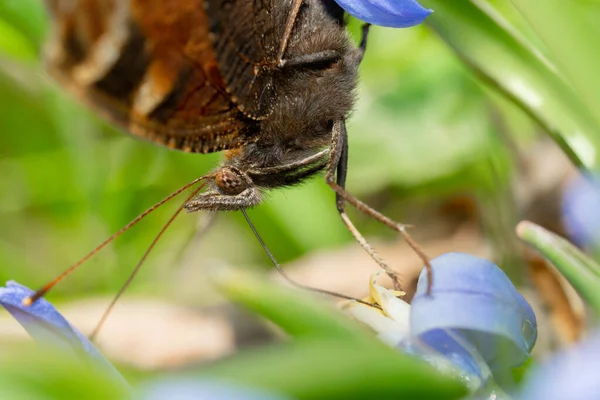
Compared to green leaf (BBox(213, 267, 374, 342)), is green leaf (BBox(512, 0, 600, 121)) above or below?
above

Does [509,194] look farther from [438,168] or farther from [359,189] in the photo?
[359,189]

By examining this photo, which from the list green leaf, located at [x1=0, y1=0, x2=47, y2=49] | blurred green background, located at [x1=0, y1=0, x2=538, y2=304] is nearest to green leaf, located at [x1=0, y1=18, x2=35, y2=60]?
blurred green background, located at [x1=0, y1=0, x2=538, y2=304]

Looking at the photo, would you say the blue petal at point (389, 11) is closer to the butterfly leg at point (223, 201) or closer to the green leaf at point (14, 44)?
the butterfly leg at point (223, 201)

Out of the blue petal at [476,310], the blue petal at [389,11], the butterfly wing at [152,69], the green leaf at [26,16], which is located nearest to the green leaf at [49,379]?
the blue petal at [476,310]

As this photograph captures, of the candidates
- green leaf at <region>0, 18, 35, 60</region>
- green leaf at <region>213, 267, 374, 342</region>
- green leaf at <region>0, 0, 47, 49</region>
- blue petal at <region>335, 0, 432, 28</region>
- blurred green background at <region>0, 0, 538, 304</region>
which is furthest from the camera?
blurred green background at <region>0, 0, 538, 304</region>

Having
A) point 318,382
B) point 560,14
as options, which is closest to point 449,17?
point 560,14

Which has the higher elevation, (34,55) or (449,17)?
(34,55)

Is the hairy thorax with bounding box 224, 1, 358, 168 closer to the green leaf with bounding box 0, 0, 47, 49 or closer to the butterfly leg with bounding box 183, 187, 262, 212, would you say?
the butterfly leg with bounding box 183, 187, 262, 212
